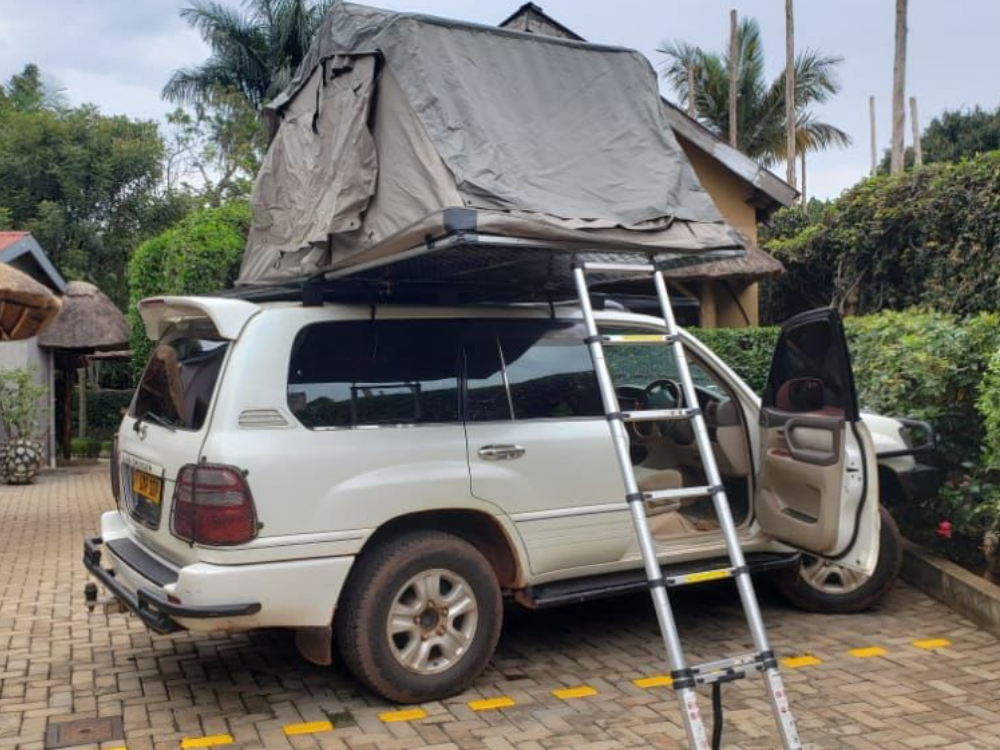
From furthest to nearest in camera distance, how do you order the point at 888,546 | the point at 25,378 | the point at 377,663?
the point at 25,378 → the point at 888,546 → the point at 377,663

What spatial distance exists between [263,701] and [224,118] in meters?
26.6

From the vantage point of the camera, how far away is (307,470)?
4.39 metres

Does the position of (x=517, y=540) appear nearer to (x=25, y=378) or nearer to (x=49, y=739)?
(x=49, y=739)

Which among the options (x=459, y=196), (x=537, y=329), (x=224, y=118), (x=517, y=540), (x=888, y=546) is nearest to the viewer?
(x=459, y=196)

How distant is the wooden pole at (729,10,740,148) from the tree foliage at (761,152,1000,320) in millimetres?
10434

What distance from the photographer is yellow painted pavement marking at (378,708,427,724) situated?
14.8 feet

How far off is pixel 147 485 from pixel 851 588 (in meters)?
4.00

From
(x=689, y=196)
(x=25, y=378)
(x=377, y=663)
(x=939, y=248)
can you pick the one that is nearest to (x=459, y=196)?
(x=689, y=196)

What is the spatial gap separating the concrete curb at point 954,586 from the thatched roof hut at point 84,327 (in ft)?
47.8

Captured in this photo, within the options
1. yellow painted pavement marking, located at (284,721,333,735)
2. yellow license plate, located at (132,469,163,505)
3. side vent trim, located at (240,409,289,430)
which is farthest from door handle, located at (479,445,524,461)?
yellow license plate, located at (132,469,163,505)

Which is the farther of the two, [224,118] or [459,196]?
[224,118]

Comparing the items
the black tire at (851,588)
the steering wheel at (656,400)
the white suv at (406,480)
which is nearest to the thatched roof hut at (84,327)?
the white suv at (406,480)

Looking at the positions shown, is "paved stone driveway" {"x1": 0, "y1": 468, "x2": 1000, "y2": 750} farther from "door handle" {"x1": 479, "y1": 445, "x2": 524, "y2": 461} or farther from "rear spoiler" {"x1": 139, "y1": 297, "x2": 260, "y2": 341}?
"rear spoiler" {"x1": 139, "y1": 297, "x2": 260, "y2": 341}

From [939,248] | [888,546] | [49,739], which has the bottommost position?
[49,739]
